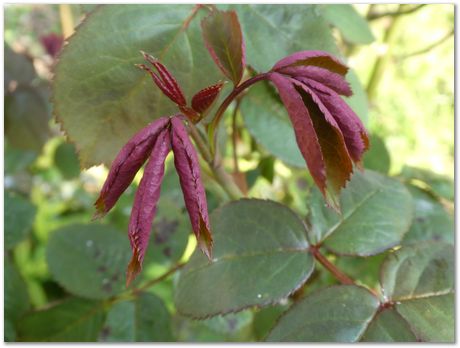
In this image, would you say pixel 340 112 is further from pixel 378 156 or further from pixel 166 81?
pixel 378 156

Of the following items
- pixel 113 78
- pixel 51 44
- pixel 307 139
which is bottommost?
pixel 307 139

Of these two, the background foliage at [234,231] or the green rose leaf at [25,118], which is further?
the green rose leaf at [25,118]

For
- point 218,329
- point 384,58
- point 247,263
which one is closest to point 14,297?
point 218,329

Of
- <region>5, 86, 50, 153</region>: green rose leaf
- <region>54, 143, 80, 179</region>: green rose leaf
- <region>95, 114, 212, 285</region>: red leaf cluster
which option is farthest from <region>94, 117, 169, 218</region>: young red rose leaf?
<region>54, 143, 80, 179</region>: green rose leaf

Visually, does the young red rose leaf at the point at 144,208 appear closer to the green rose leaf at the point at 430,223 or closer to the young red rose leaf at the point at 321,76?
the young red rose leaf at the point at 321,76

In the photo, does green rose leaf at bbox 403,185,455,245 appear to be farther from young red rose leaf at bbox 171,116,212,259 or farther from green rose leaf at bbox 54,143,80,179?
green rose leaf at bbox 54,143,80,179

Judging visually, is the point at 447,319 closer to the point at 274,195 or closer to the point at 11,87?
the point at 274,195

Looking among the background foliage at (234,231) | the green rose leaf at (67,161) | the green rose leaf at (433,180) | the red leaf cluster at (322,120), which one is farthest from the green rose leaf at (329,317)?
the green rose leaf at (67,161)
